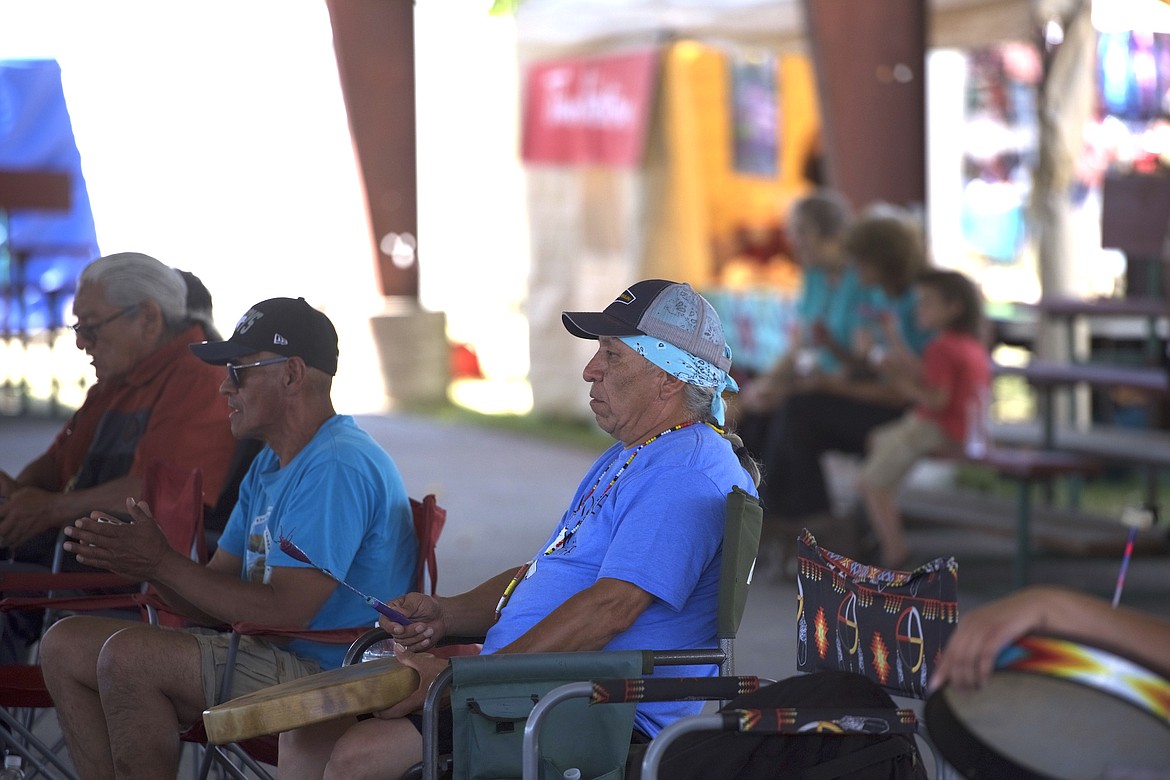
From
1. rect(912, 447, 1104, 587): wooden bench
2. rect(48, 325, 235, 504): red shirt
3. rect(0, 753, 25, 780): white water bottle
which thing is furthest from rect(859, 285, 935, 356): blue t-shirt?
rect(0, 753, 25, 780): white water bottle

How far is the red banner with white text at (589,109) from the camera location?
10047 millimetres

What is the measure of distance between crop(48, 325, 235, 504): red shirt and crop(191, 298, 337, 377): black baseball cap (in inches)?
21.9

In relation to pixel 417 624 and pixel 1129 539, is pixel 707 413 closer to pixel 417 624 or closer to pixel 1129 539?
pixel 417 624

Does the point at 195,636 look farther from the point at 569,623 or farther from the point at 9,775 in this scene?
the point at 569,623

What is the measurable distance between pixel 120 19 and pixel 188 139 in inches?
62.7

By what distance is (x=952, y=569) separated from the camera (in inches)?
95.9

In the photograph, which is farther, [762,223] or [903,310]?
[762,223]

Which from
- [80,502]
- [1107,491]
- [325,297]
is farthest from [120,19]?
[80,502]

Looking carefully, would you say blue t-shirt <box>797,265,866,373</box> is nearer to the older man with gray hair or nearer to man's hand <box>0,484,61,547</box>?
the older man with gray hair

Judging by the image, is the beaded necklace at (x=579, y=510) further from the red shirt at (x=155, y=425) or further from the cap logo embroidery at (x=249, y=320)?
the red shirt at (x=155, y=425)

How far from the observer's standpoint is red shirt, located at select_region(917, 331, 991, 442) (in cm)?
615

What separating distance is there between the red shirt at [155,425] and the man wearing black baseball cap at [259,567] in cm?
51

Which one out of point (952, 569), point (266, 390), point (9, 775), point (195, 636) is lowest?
point (9, 775)

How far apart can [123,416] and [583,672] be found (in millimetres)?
1996
